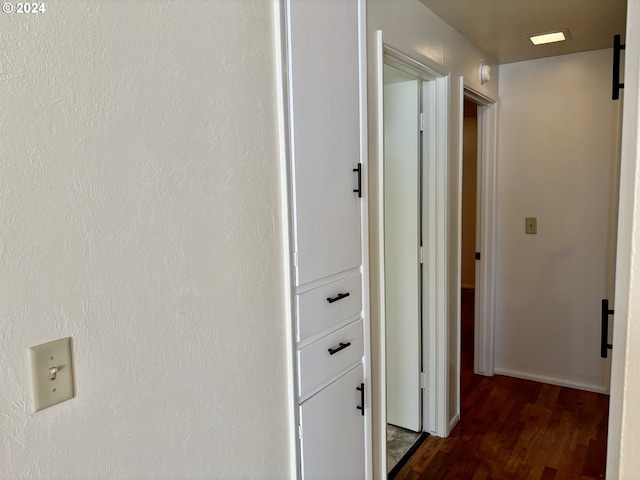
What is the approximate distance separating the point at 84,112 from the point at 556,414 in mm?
3187

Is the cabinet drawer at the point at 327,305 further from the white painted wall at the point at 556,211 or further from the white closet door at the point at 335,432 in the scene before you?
the white painted wall at the point at 556,211

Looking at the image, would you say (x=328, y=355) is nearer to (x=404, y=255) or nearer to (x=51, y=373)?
(x=51, y=373)

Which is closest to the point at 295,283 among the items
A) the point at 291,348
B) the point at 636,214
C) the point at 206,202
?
the point at 291,348

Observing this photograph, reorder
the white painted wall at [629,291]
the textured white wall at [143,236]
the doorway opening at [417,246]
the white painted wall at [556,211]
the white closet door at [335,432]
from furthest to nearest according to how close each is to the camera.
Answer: the white painted wall at [556,211] → the doorway opening at [417,246] → the white closet door at [335,432] → the white painted wall at [629,291] → the textured white wall at [143,236]

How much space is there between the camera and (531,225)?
349cm

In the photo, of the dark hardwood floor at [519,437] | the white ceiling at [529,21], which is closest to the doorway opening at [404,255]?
the dark hardwood floor at [519,437]

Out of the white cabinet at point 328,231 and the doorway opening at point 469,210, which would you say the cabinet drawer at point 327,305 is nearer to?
the white cabinet at point 328,231

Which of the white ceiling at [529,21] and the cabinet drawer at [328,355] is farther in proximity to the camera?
the white ceiling at [529,21]

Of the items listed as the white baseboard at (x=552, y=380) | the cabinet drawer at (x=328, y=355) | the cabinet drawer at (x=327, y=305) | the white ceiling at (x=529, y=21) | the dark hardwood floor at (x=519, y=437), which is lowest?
the dark hardwood floor at (x=519, y=437)

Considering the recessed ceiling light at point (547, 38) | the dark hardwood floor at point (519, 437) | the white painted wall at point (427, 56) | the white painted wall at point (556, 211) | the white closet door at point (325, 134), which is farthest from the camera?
the white painted wall at point (556, 211)

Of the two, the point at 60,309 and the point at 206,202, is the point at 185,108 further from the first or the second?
the point at 60,309

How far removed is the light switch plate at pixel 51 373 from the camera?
0.86 m

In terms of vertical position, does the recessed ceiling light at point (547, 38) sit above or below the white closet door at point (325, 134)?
above

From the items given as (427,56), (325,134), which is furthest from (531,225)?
(325,134)
